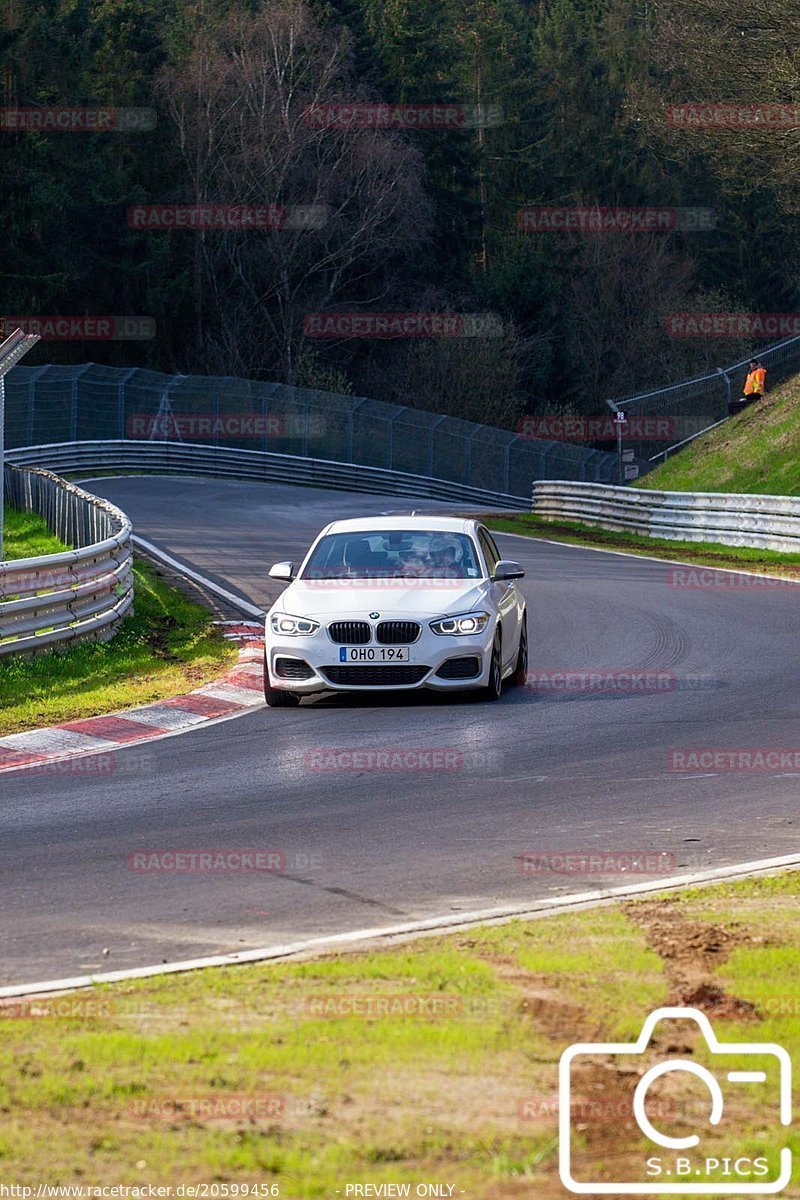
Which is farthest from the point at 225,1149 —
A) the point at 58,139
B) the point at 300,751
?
the point at 58,139

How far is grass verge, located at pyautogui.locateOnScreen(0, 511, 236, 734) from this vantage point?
13.2 metres

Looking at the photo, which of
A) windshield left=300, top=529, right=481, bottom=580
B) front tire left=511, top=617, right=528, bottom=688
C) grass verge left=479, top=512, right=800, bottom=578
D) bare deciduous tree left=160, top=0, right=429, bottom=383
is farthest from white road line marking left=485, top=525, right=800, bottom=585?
bare deciduous tree left=160, top=0, right=429, bottom=383

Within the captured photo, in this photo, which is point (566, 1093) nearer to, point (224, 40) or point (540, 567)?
point (540, 567)

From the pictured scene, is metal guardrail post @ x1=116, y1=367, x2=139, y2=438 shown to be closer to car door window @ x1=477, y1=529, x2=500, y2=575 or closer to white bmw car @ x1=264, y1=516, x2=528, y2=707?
car door window @ x1=477, y1=529, x2=500, y2=575

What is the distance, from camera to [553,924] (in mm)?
6723

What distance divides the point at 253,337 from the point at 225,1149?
67.7 metres

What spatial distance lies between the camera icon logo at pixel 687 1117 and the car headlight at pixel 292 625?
7.95 meters

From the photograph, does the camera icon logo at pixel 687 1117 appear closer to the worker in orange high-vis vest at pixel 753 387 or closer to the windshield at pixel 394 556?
the windshield at pixel 394 556

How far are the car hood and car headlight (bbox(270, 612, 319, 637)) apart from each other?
0.22ft

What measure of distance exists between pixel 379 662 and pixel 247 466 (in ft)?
125

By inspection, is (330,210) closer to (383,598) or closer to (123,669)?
(123,669)

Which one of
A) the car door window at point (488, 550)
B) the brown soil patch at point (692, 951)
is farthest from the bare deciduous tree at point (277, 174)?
the brown soil patch at point (692, 951)

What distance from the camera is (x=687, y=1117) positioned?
453cm

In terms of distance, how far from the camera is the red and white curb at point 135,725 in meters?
11.3
